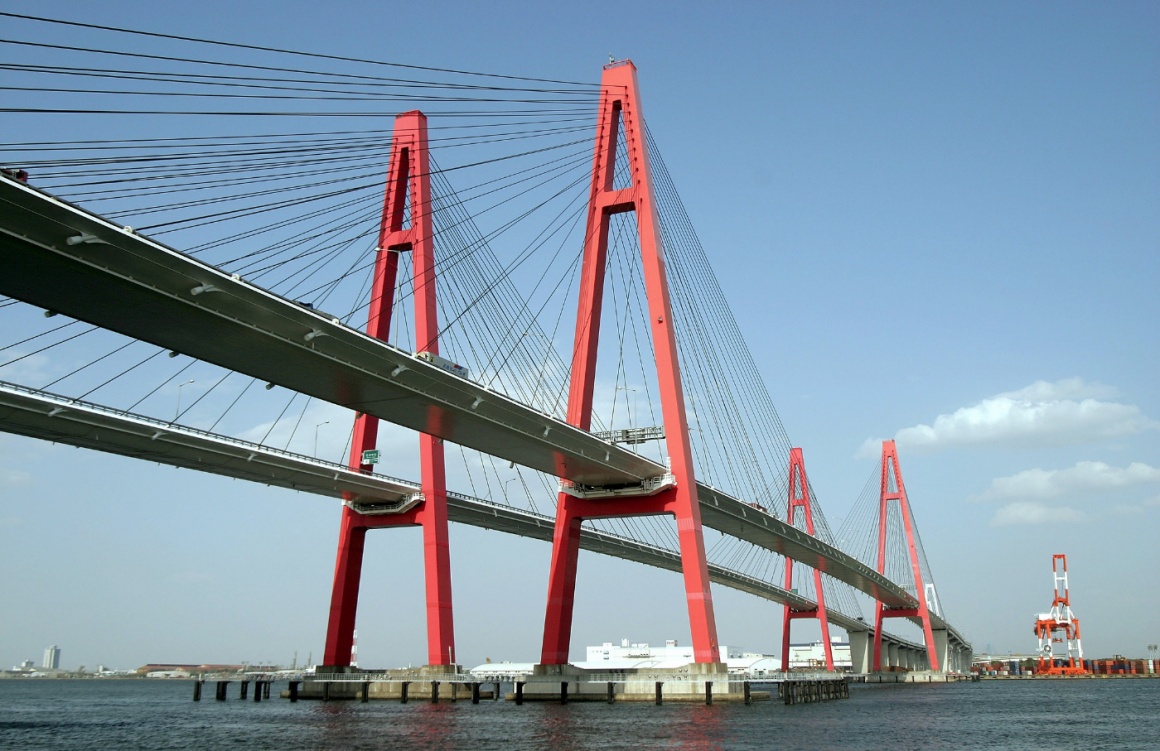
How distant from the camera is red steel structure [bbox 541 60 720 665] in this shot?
35.1 meters

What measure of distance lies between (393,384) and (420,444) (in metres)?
12.1

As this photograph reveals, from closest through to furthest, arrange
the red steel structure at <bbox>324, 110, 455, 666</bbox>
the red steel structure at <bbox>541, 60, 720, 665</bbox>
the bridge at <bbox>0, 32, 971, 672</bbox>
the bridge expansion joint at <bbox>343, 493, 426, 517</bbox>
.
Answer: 1. the bridge at <bbox>0, 32, 971, 672</bbox>
2. the red steel structure at <bbox>541, 60, 720, 665</bbox>
3. the red steel structure at <bbox>324, 110, 455, 666</bbox>
4. the bridge expansion joint at <bbox>343, 493, 426, 517</bbox>

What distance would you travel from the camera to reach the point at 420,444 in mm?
39750

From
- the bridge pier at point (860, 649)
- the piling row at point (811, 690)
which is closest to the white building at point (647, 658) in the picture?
the bridge pier at point (860, 649)

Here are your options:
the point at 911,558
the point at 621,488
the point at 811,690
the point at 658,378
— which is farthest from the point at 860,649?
the point at 658,378

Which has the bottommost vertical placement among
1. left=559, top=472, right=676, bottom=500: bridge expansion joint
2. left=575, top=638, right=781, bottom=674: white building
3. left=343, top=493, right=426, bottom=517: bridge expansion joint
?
left=575, top=638, right=781, bottom=674: white building

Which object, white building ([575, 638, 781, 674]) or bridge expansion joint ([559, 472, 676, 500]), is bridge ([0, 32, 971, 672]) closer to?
bridge expansion joint ([559, 472, 676, 500])

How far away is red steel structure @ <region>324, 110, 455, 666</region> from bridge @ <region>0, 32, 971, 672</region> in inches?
2.9

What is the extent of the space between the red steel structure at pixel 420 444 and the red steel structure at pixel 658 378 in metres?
4.32

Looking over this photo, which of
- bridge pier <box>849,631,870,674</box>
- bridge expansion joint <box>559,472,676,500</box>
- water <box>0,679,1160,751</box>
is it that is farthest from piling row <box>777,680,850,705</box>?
bridge pier <box>849,631,870,674</box>

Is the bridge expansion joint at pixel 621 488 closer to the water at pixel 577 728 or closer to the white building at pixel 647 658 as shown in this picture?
the water at pixel 577 728

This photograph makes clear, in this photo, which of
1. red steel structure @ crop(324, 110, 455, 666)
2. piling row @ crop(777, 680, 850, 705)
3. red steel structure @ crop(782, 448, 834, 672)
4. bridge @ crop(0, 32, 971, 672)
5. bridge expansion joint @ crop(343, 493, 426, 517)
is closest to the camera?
bridge @ crop(0, 32, 971, 672)

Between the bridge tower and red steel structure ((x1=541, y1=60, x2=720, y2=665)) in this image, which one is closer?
red steel structure ((x1=541, y1=60, x2=720, y2=665))

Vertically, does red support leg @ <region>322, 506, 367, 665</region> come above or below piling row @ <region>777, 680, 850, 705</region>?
above
